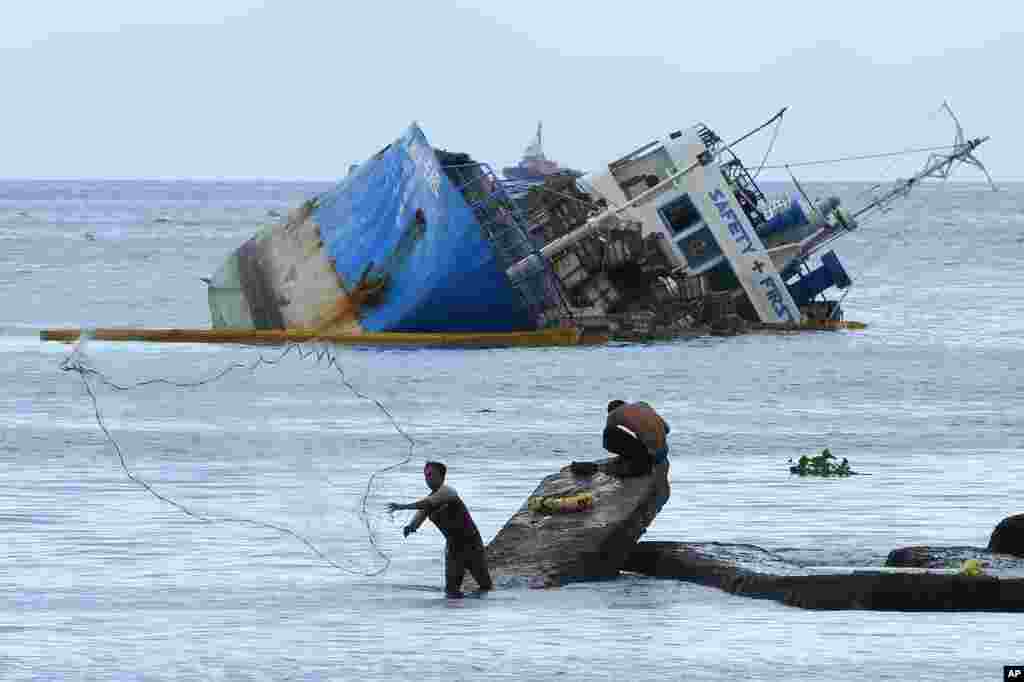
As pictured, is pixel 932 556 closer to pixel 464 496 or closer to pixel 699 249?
pixel 464 496

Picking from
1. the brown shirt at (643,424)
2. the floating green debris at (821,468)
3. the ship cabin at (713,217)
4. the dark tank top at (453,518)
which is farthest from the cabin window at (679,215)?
the dark tank top at (453,518)

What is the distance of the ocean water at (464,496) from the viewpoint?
715 inches

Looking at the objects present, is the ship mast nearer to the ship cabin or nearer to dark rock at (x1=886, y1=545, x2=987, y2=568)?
the ship cabin

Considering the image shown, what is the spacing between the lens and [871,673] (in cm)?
1742

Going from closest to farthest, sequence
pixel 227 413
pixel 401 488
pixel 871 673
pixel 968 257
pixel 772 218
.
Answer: pixel 871 673 → pixel 401 488 → pixel 227 413 → pixel 772 218 → pixel 968 257

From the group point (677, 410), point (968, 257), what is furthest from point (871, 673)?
point (968, 257)

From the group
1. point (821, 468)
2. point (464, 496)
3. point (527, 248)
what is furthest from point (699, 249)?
point (464, 496)

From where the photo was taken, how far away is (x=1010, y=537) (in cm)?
2125

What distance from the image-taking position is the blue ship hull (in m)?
48.0

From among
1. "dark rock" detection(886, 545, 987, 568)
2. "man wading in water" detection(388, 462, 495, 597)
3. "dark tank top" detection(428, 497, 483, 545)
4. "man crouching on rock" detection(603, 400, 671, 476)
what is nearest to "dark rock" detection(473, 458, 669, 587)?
"man crouching on rock" detection(603, 400, 671, 476)

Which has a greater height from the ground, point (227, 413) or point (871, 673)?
point (227, 413)

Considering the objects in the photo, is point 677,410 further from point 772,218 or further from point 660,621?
point 660,621

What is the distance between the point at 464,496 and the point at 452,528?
714 cm

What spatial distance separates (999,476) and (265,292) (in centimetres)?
2440
